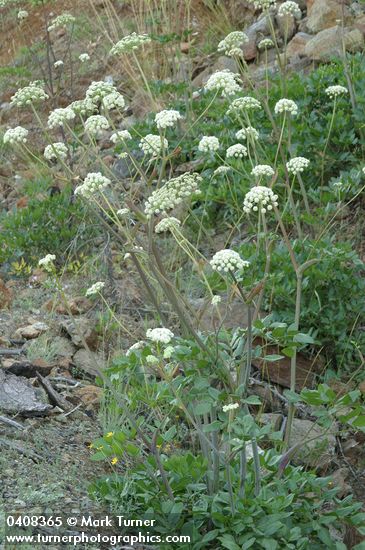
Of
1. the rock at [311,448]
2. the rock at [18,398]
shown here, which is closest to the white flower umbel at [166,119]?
the rock at [18,398]

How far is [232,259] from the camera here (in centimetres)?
318

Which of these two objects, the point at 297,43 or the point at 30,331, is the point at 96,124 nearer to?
the point at 30,331

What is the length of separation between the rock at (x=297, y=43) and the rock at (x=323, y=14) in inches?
6.2

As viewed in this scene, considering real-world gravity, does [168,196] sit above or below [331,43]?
above

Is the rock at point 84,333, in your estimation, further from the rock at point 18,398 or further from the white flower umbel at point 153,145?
the white flower umbel at point 153,145

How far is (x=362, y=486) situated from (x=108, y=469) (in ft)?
4.38

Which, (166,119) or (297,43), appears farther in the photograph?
(297,43)

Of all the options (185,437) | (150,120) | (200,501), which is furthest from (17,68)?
(200,501)

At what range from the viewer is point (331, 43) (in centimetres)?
804

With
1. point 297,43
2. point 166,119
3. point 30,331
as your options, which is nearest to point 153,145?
point 166,119

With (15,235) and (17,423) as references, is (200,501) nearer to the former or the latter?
(17,423)

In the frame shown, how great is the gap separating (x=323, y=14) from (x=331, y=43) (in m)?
0.94

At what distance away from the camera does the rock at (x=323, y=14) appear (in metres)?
8.76

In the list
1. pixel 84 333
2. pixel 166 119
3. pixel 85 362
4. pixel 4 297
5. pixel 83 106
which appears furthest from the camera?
pixel 4 297
